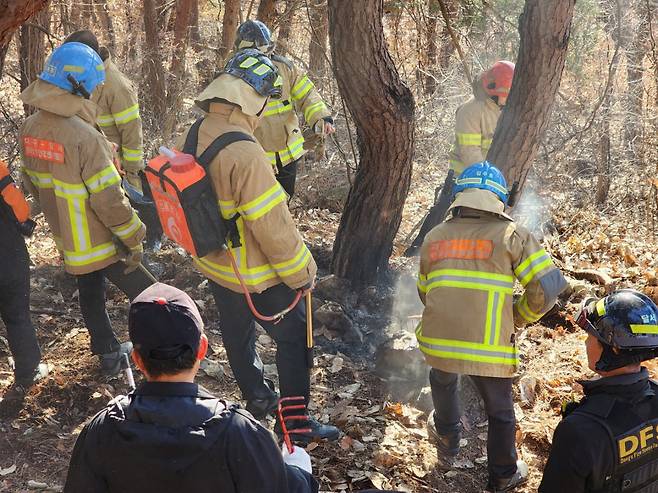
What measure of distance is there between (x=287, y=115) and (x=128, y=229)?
216 centimetres

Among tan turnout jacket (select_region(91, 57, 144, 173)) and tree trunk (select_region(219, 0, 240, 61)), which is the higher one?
tree trunk (select_region(219, 0, 240, 61))

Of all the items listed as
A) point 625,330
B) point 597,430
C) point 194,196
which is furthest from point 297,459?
point 194,196

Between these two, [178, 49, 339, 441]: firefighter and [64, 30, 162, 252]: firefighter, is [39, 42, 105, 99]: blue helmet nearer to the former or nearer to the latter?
[178, 49, 339, 441]: firefighter

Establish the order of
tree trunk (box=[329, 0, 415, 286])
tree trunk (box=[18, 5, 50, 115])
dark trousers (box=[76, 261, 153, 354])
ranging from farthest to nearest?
1. tree trunk (box=[18, 5, 50, 115])
2. tree trunk (box=[329, 0, 415, 286])
3. dark trousers (box=[76, 261, 153, 354])

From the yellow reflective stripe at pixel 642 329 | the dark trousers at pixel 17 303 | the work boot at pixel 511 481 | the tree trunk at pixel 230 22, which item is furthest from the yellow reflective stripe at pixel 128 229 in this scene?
the tree trunk at pixel 230 22

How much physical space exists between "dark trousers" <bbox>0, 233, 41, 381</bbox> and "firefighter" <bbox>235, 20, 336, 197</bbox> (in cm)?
234

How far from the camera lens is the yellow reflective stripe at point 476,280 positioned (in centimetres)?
367

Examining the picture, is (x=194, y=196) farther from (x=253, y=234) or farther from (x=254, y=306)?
(x=254, y=306)

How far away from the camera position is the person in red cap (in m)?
2.06

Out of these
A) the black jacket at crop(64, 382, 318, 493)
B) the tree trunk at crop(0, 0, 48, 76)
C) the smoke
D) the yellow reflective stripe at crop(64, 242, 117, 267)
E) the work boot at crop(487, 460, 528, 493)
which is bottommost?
the work boot at crop(487, 460, 528, 493)

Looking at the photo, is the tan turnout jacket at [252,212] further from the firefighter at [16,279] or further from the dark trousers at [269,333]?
the firefighter at [16,279]

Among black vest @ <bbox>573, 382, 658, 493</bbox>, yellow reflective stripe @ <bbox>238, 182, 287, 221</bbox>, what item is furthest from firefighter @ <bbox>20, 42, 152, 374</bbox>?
black vest @ <bbox>573, 382, 658, 493</bbox>

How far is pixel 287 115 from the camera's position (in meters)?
6.12

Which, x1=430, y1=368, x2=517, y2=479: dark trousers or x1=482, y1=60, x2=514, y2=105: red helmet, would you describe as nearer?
x1=430, y1=368, x2=517, y2=479: dark trousers
